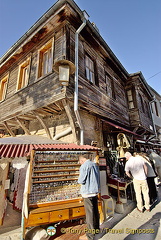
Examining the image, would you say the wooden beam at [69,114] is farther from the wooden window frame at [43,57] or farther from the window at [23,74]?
the window at [23,74]

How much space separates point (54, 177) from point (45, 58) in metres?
6.28

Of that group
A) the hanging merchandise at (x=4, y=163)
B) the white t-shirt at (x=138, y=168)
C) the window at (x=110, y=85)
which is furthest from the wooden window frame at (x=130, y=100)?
the hanging merchandise at (x=4, y=163)

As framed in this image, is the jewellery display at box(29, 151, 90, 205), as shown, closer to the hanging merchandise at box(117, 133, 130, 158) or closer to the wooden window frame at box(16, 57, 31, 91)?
the hanging merchandise at box(117, 133, 130, 158)

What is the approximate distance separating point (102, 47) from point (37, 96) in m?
5.02

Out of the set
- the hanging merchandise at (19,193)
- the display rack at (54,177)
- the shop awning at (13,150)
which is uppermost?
the shop awning at (13,150)

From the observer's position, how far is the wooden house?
5.52 metres

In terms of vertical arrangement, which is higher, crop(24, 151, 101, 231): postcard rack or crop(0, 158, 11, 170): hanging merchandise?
crop(0, 158, 11, 170): hanging merchandise

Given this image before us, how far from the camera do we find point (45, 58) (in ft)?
23.2

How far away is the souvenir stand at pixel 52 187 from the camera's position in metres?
3.18

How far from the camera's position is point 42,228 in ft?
11.1

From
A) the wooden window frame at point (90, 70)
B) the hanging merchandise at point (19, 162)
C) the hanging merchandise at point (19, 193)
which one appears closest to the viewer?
the hanging merchandise at point (19, 162)

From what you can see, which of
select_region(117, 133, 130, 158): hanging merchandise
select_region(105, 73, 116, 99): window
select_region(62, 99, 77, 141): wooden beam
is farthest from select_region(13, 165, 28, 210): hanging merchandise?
select_region(105, 73, 116, 99): window

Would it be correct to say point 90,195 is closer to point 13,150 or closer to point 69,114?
point 13,150

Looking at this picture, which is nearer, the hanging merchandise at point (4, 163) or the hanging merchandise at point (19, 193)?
the hanging merchandise at point (4, 163)
